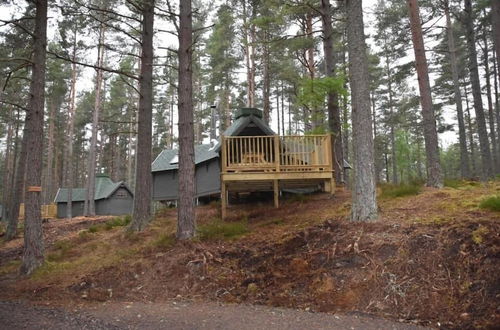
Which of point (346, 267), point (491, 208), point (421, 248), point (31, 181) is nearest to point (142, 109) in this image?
point (31, 181)

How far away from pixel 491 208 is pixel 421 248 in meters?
1.78

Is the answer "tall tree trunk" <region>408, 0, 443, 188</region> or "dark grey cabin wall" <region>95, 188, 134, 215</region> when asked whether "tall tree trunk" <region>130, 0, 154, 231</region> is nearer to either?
"tall tree trunk" <region>408, 0, 443, 188</region>

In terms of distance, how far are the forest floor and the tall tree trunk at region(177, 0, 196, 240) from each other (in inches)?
19.0

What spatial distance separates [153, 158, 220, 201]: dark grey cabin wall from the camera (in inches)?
520

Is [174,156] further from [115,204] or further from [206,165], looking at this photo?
[115,204]

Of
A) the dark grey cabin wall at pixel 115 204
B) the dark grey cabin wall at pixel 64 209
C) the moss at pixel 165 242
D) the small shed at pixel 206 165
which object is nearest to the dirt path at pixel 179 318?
the moss at pixel 165 242

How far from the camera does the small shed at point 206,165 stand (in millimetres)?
12336

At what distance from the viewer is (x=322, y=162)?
10398 mm

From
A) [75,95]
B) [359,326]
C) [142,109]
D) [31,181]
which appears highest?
[75,95]

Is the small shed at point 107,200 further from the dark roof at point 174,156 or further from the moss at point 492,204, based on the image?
the moss at point 492,204

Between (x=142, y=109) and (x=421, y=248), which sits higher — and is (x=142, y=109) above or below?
above

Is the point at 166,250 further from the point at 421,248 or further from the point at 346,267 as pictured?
the point at 421,248

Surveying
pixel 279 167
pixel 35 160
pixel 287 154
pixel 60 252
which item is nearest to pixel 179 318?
pixel 35 160

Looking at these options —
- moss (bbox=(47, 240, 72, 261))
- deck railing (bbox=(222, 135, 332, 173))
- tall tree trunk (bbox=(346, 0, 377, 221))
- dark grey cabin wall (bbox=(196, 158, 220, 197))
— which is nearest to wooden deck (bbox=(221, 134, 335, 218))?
deck railing (bbox=(222, 135, 332, 173))
